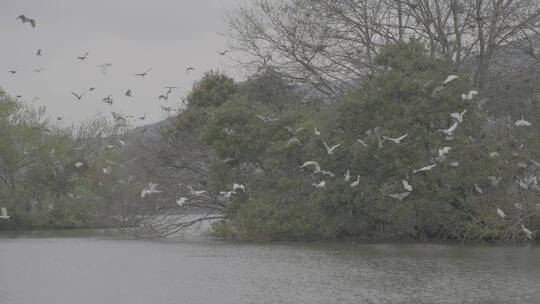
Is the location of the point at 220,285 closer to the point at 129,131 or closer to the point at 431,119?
the point at 431,119

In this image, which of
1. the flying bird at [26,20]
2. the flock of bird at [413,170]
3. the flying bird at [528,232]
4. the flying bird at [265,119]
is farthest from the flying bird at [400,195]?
the flying bird at [26,20]

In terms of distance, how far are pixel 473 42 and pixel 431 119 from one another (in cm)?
652

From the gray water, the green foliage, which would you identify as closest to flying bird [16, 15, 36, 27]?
the gray water

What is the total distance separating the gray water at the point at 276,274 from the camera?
500 inches

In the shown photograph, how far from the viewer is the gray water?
41.7 feet

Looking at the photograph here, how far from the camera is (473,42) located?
29031mm

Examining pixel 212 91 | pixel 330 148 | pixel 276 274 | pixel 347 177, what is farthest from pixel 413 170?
pixel 212 91

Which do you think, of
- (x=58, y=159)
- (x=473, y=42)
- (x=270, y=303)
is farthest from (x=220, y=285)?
(x=58, y=159)

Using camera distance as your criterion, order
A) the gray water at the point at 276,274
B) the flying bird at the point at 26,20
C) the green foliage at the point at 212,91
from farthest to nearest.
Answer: the green foliage at the point at 212,91
the flying bird at the point at 26,20
the gray water at the point at 276,274

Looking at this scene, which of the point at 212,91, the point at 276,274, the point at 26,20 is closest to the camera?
the point at 276,274

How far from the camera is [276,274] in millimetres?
15859

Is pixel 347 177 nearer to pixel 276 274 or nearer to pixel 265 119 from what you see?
pixel 265 119

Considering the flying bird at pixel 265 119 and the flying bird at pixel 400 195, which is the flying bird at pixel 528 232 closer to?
the flying bird at pixel 400 195

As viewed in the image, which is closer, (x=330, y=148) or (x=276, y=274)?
(x=276, y=274)
